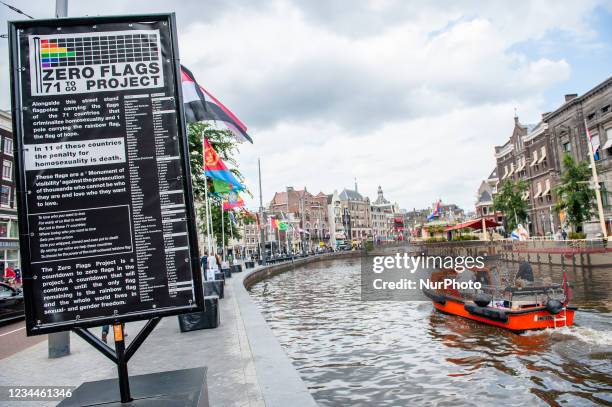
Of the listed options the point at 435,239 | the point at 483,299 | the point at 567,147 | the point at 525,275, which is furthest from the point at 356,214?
the point at 483,299

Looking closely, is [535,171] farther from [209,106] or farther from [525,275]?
[209,106]

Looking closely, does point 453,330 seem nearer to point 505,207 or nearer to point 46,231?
point 46,231

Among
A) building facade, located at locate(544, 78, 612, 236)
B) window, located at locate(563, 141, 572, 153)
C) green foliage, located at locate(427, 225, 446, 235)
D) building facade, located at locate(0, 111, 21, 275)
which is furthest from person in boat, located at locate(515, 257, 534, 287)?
green foliage, located at locate(427, 225, 446, 235)

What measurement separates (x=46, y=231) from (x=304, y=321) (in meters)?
15.3

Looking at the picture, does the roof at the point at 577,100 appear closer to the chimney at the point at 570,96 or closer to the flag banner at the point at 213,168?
the chimney at the point at 570,96

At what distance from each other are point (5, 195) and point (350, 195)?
109508 millimetres

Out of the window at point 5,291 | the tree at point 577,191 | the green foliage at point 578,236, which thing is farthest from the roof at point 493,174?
the window at point 5,291

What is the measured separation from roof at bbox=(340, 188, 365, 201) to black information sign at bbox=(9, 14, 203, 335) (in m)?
136

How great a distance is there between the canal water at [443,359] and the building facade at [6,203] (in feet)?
106

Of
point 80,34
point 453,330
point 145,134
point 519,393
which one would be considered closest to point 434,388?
point 519,393

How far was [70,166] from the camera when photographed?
399cm

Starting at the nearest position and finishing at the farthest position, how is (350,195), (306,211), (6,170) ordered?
(6,170), (306,211), (350,195)

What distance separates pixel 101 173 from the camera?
4.04 meters

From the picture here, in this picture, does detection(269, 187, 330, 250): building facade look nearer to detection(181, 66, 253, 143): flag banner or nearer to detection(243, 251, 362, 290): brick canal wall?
detection(243, 251, 362, 290): brick canal wall
